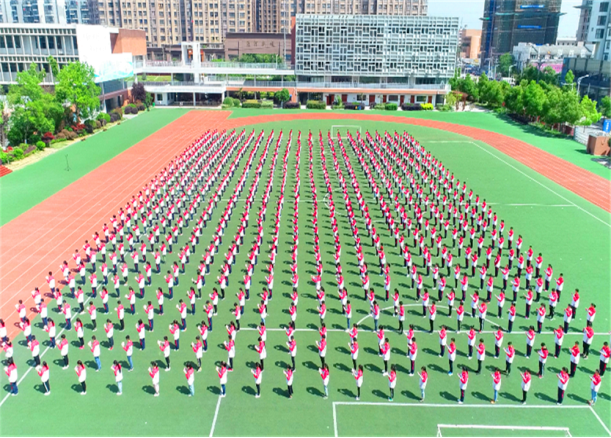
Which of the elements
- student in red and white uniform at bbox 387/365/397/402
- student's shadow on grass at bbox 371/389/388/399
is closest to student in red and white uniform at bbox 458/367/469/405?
student in red and white uniform at bbox 387/365/397/402

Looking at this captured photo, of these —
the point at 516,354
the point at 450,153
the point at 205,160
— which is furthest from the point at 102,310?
the point at 450,153

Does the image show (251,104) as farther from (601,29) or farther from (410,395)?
(410,395)

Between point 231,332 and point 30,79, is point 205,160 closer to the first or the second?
point 30,79

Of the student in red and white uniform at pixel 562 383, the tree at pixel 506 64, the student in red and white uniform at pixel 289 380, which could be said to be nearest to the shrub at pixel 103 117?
the student in red and white uniform at pixel 289 380

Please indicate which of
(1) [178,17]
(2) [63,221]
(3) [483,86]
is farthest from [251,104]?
(1) [178,17]

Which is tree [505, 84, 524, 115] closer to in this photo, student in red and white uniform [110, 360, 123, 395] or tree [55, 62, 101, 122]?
tree [55, 62, 101, 122]

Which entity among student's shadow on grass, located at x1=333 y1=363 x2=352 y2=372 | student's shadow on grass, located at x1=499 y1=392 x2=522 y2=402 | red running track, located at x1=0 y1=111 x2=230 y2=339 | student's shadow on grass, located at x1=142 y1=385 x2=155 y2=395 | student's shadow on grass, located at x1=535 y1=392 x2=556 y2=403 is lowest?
student's shadow on grass, located at x1=142 y1=385 x2=155 y2=395
